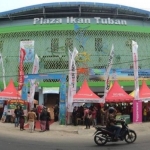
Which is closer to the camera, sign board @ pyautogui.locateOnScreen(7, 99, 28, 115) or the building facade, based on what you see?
sign board @ pyautogui.locateOnScreen(7, 99, 28, 115)

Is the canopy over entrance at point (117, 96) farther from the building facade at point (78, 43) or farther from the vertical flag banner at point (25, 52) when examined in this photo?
the building facade at point (78, 43)

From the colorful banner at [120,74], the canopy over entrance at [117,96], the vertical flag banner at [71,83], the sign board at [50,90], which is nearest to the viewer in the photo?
the canopy over entrance at [117,96]

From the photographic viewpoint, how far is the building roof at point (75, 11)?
137 feet

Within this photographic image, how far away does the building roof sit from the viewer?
41.8 meters

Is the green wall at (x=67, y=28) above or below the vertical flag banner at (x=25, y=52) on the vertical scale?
above

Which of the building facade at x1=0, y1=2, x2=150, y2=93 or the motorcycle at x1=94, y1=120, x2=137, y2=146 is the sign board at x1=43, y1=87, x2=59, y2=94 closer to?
the building facade at x1=0, y1=2, x2=150, y2=93

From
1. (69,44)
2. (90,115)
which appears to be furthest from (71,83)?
(69,44)

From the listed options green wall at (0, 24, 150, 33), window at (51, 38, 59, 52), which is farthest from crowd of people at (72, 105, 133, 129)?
green wall at (0, 24, 150, 33)

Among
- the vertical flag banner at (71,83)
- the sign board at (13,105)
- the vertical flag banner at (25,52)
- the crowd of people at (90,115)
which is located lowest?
the crowd of people at (90,115)

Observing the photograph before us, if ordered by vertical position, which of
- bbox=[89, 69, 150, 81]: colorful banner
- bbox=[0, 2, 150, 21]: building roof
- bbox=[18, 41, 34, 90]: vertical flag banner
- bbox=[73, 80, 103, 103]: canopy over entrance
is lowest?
bbox=[73, 80, 103, 103]: canopy over entrance

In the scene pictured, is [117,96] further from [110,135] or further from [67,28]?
[67,28]

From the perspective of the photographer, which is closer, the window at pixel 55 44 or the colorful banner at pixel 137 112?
the colorful banner at pixel 137 112

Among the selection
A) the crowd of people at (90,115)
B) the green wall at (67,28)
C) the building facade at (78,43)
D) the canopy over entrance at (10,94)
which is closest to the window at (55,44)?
the building facade at (78,43)

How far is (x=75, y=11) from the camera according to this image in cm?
4294
